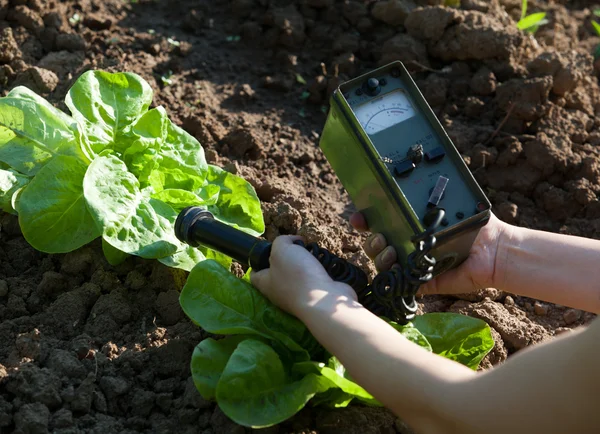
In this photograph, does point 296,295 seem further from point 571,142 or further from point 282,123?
point 571,142

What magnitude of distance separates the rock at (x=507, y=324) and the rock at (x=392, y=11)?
1594 millimetres

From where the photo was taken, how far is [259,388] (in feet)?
6.77

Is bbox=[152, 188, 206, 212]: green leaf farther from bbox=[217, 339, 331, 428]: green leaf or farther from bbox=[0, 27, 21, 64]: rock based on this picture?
bbox=[0, 27, 21, 64]: rock

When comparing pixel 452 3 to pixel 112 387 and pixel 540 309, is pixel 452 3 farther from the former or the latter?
pixel 112 387

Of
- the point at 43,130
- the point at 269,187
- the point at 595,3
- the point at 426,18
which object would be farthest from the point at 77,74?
the point at 595,3

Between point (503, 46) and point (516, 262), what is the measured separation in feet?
4.66

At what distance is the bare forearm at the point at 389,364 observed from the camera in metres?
1.78

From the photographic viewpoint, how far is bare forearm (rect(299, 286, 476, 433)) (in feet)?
5.84

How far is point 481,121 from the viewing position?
345cm

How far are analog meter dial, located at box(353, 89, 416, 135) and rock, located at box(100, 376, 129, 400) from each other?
0.97 meters

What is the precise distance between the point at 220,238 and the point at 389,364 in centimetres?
70

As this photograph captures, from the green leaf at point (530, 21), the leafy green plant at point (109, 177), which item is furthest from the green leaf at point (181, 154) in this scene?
the green leaf at point (530, 21)

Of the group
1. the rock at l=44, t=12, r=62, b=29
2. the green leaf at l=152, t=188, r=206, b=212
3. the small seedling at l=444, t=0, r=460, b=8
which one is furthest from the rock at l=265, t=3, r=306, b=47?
the green leaf at l=152, t=188, r=206, b=212

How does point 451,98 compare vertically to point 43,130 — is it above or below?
below
